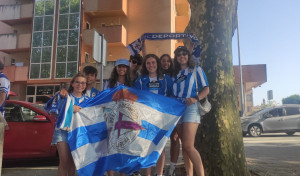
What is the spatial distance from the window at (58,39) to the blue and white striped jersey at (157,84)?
1902cm

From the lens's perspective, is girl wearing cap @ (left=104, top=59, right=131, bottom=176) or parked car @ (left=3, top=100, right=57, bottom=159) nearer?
girl wearing cap @ (left=104, top=59, right=131, bottom=176)

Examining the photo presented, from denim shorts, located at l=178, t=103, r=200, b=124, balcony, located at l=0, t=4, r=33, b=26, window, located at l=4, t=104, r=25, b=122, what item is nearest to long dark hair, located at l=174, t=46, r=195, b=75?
denim shorts, located at l=178, t=103, r=200, b=124

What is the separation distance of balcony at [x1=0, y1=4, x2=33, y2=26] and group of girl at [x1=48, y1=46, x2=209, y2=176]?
23.4m

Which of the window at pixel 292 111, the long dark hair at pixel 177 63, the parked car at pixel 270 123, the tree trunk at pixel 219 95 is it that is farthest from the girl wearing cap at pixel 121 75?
the window at pixel 292 111

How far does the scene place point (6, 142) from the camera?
19.5ft

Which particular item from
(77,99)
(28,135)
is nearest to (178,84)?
(77,99)

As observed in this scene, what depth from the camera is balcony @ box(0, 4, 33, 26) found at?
24266 mm

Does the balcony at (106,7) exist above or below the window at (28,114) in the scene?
above

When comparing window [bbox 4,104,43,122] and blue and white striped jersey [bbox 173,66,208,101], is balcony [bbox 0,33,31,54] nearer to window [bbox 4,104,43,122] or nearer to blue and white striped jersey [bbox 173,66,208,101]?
window [bbox 4,104,43,122]

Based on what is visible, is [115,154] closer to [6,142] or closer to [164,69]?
[164,69]

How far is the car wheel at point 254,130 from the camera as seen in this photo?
14492 mm

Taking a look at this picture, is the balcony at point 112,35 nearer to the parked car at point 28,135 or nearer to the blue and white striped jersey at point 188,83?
the parked car at point 28,135

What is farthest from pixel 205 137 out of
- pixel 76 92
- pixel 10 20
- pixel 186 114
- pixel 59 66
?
pixel 10 20

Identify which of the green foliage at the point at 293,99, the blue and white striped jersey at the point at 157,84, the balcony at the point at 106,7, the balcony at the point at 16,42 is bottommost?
the blue and white striped jersey at the point at 157,84
